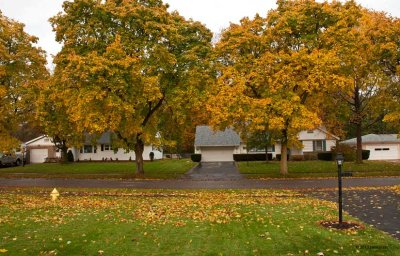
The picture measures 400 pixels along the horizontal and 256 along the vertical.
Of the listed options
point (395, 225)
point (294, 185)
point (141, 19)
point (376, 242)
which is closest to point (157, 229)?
point (376, 242)

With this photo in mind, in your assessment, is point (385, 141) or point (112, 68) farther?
point (385, 141)

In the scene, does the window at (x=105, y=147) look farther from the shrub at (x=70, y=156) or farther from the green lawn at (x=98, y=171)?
the green lawn at (x=98, y=171)

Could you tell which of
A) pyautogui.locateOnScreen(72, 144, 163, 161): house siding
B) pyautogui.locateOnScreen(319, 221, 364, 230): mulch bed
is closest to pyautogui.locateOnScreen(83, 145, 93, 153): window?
pyautogui.locateOnScreen(72, 144, 163, 161): house siding

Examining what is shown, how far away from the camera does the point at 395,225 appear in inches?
485

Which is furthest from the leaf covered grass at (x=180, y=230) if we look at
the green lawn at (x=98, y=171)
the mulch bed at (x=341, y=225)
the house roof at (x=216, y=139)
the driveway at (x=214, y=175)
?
the house roof at (x=216, y=139)

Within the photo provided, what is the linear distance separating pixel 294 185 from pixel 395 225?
13.8 metres

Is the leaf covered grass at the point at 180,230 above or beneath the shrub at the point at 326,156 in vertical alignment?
beneath

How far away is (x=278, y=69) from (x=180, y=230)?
20.7m

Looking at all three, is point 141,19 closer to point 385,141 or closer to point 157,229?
point 157,229

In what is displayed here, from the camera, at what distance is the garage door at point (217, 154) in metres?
60.9

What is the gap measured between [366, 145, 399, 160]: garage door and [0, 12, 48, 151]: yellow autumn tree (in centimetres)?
4354

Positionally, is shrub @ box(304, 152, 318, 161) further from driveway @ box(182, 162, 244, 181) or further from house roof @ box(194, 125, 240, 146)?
driveway @ box(182, 162, 244, 181)

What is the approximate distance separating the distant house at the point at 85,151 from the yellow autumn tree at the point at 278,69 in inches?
1321

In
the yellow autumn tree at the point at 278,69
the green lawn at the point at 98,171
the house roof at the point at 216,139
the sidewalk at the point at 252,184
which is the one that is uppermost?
the yellow autumn tree at the point at 278,69
